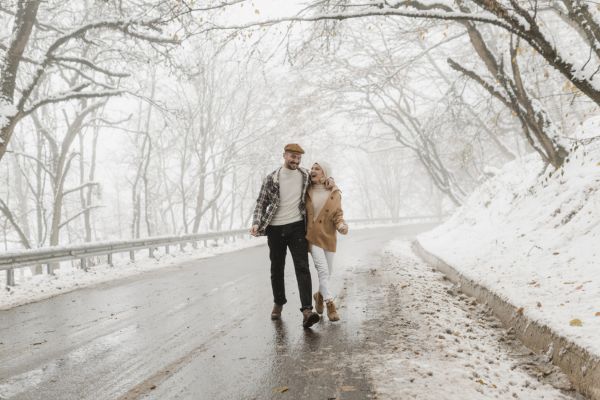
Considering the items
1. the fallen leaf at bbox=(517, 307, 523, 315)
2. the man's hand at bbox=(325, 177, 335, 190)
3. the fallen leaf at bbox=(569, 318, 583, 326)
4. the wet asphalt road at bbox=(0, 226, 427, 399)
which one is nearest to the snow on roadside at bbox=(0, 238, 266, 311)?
the wet asphalt road at bbox=(0, 226, 427, 399)

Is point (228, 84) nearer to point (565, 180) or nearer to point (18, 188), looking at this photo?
point (18, 188)

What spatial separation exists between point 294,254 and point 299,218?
43cm

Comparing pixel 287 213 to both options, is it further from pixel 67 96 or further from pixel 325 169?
pixel 67 96

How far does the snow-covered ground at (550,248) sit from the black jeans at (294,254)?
91.3 inches

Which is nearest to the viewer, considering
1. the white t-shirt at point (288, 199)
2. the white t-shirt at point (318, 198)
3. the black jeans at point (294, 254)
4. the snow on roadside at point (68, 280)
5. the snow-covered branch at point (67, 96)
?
the black jeans at point (294, 254)

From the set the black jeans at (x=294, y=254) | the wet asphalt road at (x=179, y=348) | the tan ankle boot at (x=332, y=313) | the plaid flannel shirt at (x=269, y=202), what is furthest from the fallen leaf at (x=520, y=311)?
the plaid flannel shirt at (x=269, y=202)

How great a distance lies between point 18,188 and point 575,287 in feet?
103

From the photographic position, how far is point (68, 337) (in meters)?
5.01


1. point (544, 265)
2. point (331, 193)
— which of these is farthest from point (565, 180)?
point (331, 193)

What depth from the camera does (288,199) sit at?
17.3 ft

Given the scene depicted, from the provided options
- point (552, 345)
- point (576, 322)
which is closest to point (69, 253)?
point (552, 345)

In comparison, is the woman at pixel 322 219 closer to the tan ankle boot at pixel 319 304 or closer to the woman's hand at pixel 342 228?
the woman's hand at pixel 342 228

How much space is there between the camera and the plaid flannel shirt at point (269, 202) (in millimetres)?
5223

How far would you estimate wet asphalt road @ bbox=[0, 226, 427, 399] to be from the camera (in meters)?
3.37
